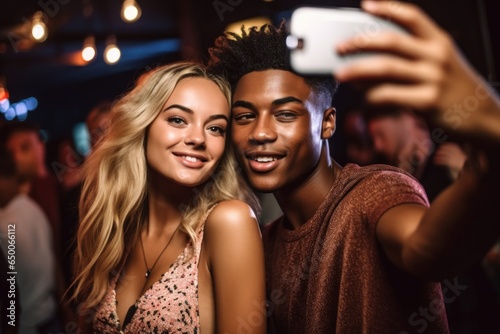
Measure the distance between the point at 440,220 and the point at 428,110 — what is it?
0.36 m

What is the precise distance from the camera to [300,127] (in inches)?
75.1

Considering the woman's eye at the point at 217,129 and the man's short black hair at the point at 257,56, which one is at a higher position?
the man's short black hair at the point at 257,56

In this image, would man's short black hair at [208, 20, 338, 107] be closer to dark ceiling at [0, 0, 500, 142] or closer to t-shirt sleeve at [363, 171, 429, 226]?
dark ceiling at [0, 0, 500, 142]

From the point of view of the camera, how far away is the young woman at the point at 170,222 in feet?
6.08

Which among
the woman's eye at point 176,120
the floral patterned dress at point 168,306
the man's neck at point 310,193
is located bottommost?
the floral patterned dress at point 168,306

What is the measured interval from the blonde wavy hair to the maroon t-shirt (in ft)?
1.84

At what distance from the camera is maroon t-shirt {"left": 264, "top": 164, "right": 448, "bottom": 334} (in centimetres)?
143

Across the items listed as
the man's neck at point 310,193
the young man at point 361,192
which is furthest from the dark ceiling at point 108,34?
the man's neck at point 310,193

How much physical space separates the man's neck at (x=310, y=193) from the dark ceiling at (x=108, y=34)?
0.95 meters

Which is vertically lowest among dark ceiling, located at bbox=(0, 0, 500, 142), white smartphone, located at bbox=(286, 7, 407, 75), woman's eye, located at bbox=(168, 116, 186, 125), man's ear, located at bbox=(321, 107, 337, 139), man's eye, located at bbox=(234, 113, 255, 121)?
man's ear, located at bbox=(321, 107, 337, 139)

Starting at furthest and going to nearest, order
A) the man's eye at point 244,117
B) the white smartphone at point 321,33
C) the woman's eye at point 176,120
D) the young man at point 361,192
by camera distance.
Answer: the woman's eye at point 176,120 < the man's eye at point 244,117 < the white smartphone at point 321,33 < the young man at point 361,192

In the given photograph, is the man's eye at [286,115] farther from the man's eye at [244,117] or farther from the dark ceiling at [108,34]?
the dark ceiling at [108,34]

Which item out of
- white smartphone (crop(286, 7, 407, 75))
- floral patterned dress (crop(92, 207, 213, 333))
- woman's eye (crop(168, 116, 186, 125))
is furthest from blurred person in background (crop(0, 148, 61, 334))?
white smartphone (crop(286, 7, 407, 75))

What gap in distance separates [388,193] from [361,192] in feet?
0.51
